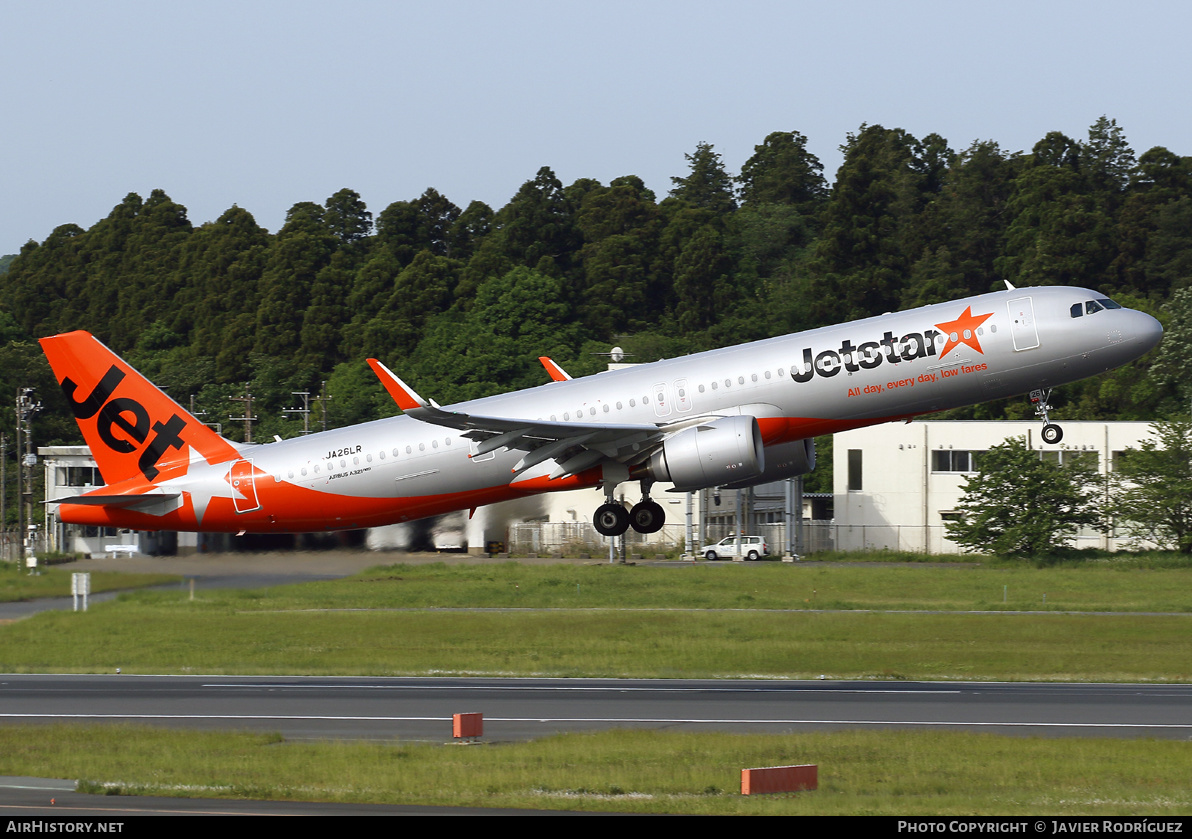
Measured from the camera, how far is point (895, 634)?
57.2 meters

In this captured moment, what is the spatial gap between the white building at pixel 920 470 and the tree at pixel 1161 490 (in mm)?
4583

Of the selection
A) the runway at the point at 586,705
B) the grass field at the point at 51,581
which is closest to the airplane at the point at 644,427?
the grass field at the point at 51,581

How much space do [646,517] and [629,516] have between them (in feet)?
1.60

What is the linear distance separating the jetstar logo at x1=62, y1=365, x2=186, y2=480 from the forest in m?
63.7

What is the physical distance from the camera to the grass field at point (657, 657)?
28.7 m

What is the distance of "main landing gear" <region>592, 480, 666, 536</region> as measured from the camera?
121 feet

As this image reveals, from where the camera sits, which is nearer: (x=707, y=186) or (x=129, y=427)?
(x=129, y=427)

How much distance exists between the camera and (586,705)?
4234 cm

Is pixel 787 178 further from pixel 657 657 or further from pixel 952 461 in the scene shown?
pixel 657 657

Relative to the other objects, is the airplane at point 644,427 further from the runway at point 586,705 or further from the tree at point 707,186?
the tree at point 707,186

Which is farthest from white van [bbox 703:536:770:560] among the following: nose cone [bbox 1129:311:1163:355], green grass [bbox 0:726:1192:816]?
nose cone [bbox 1129:311:1163:355]

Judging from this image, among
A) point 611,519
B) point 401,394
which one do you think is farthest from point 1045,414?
point 401,394

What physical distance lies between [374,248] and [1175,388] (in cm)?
8525

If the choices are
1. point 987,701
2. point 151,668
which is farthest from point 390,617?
point 987,701
